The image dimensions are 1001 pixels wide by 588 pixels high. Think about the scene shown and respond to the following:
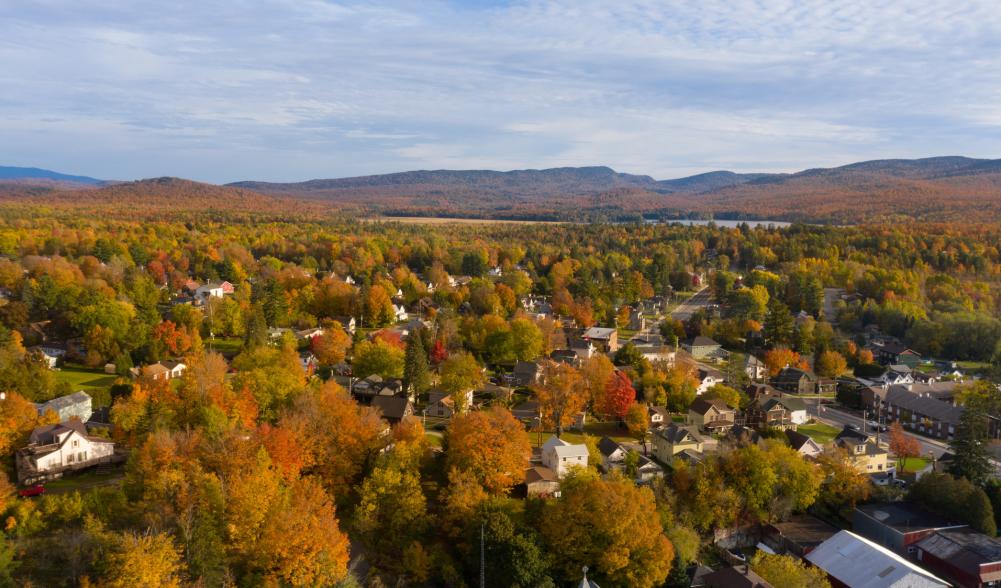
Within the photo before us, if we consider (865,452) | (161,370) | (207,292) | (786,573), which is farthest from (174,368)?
(865,452)

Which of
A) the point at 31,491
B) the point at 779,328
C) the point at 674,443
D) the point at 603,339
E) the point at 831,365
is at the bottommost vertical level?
the point at 831,365

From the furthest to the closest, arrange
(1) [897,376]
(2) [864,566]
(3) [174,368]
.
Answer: (1) [897,376]
(3) [174,368]
(2) [864,566]

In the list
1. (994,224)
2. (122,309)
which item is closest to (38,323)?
(122,309)

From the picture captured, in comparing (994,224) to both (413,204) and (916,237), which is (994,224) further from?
(413,204)

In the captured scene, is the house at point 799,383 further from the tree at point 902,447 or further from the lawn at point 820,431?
the tree at point 902,447

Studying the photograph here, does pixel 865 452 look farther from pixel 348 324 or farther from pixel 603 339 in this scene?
pixel 348 324

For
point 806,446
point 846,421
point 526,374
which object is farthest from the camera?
point 526,374

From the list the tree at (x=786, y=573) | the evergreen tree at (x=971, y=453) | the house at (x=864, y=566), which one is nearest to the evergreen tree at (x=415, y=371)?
the tree at (x=786, y=573)
